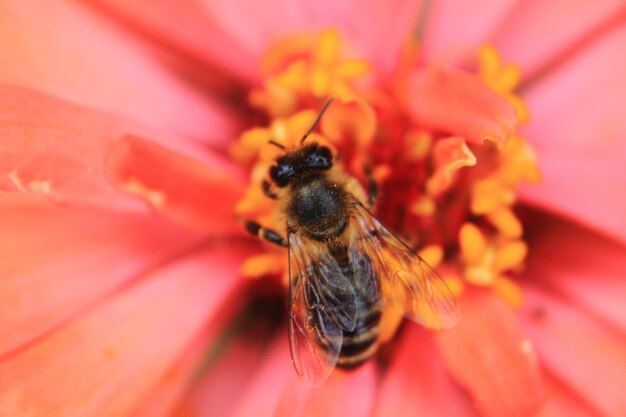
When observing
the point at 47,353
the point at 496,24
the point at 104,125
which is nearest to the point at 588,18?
the point at 496,24

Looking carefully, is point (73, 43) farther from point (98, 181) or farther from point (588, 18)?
point (588, 18)

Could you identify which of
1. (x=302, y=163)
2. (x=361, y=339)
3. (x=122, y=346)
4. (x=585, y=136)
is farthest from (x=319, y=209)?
(x=585, y=136)

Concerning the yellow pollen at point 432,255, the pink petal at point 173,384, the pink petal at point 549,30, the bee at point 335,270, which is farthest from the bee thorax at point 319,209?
the pink petal at point 549,30

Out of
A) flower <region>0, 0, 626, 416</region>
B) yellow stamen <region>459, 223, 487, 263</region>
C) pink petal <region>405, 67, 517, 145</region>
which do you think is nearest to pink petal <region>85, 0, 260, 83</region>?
flower <region>0, 0, 626, 416</region>

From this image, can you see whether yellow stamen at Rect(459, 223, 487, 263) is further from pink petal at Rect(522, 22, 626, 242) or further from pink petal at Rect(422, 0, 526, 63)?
pink petal at Rect(422, 0, 526, 63)

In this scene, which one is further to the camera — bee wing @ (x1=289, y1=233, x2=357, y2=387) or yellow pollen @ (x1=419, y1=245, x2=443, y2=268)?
yellow pollen @ (x1=419, y1=245, x2=443, y2=268)

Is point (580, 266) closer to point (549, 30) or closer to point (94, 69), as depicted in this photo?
point (549, 30)

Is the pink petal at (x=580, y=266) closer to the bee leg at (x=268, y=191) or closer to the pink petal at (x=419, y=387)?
the pink petal at (x=419, y=387)
